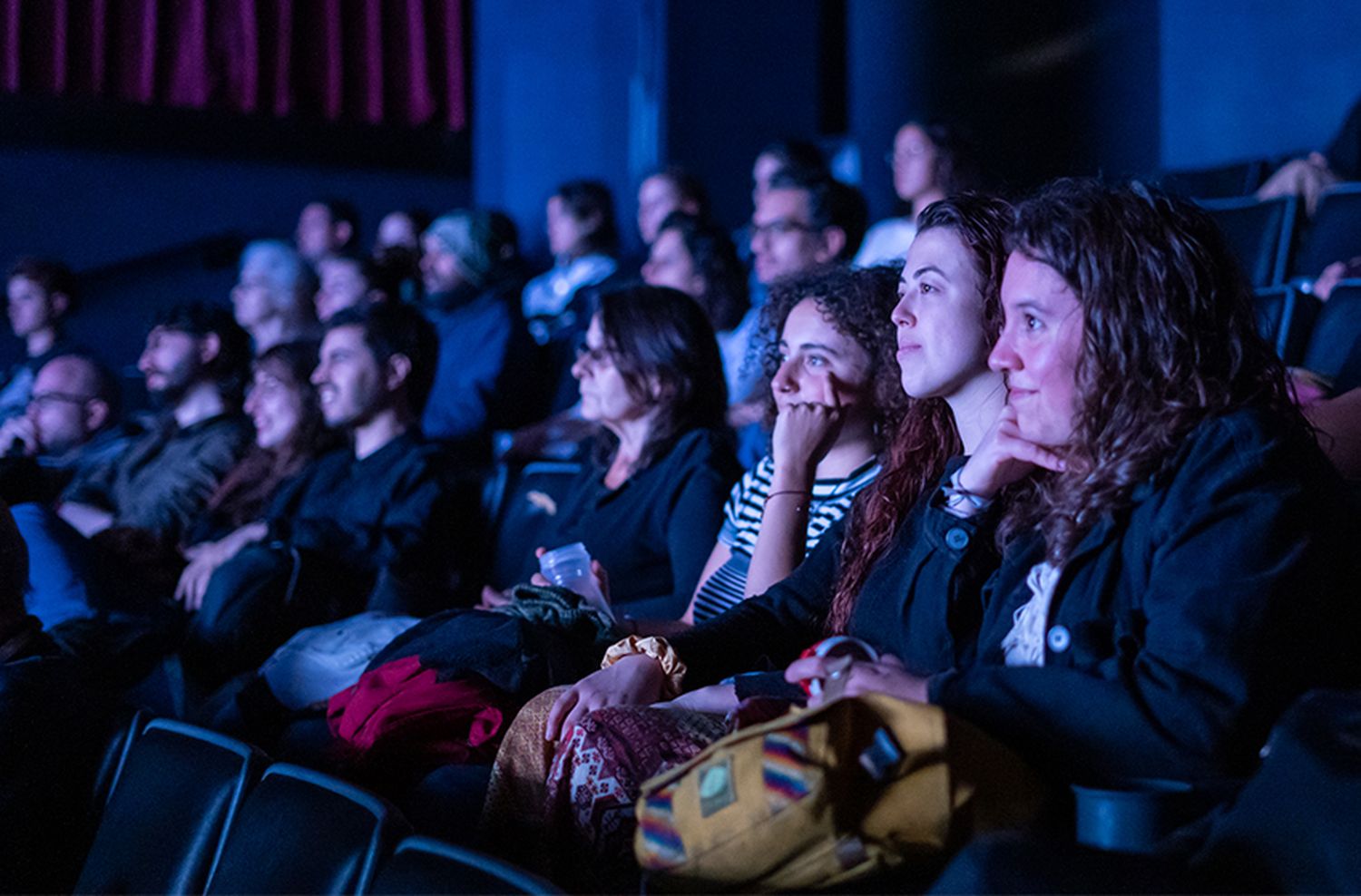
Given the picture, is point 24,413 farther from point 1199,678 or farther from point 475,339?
point 1199,678

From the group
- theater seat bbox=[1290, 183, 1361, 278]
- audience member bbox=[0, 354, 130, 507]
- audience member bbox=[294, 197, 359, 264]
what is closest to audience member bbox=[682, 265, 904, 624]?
theater seat bbox=[1290, 183, 1361, 278]

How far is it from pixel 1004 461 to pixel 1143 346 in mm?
204

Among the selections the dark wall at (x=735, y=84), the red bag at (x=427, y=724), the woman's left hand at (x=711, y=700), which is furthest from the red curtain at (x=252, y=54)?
the woman's left hand at (x=711, y=700)

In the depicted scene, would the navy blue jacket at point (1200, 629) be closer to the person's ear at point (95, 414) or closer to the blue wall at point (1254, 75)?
the person's ear at point (95, 414)

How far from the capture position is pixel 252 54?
5.80 meters

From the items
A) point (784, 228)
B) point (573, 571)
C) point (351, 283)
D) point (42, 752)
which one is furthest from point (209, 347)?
point (42, 752)

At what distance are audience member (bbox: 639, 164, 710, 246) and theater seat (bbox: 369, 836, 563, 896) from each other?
9.79 ft

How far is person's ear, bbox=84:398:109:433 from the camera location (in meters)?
4.02

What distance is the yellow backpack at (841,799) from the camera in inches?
38.3

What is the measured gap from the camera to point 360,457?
9.95 ft

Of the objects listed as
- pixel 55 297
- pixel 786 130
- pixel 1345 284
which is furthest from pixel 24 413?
pixel 1345 284

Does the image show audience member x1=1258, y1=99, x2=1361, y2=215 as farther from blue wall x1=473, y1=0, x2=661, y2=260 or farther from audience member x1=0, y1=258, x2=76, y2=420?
audience member x1=0, y1=258, x2=76, y2=420

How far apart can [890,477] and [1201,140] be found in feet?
12.8

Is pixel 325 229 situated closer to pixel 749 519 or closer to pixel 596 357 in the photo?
pixel 596 357
